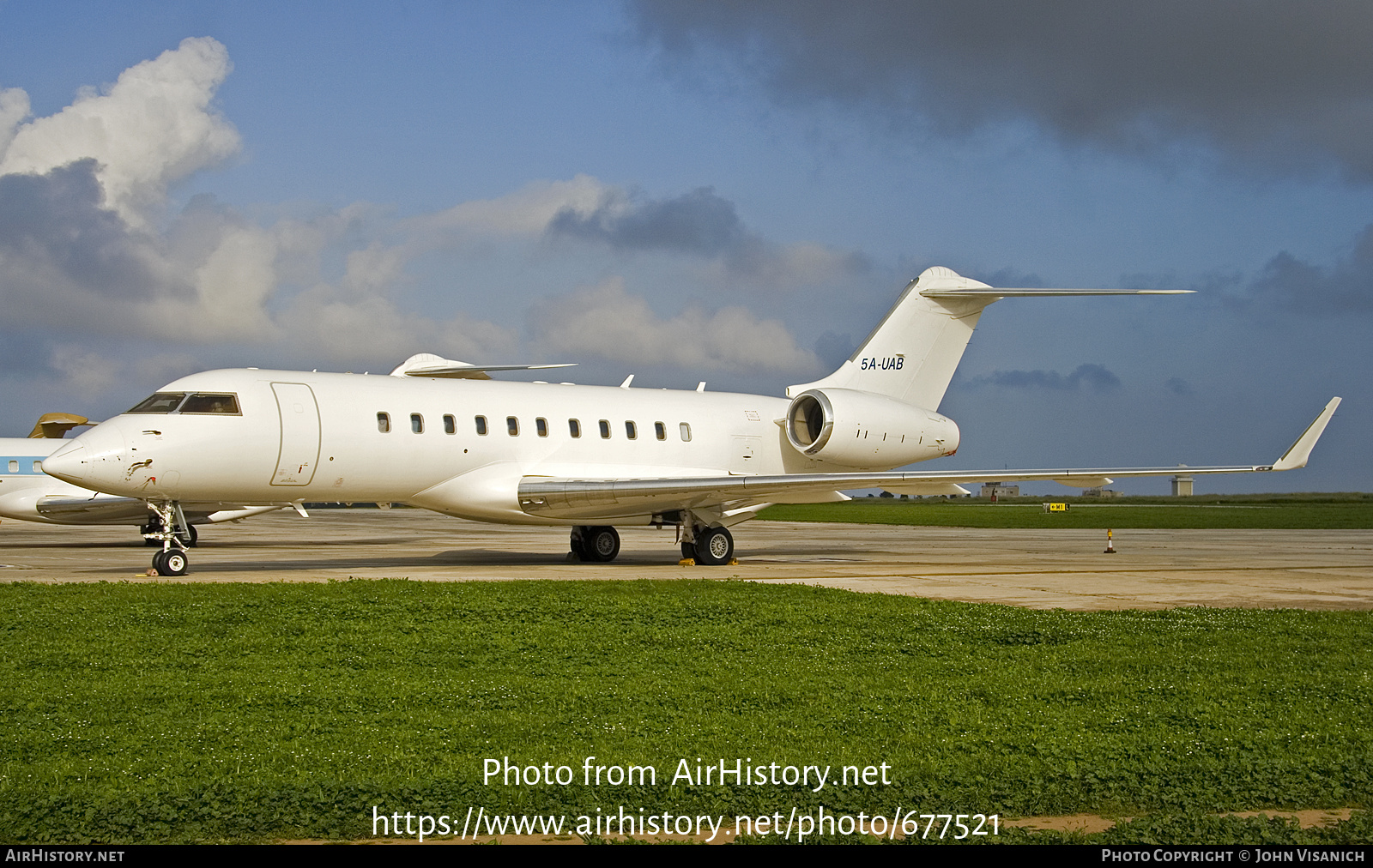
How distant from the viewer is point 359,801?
17.8ft

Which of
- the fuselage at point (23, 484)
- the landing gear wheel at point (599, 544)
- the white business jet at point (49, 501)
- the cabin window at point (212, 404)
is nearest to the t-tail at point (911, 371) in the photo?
the landing gear wheel at point (599, 544)

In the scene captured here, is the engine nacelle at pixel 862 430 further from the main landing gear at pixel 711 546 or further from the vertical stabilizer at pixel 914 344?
the main landing gear at pixel 711 546

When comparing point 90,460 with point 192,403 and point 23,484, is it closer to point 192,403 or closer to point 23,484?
point 192,403

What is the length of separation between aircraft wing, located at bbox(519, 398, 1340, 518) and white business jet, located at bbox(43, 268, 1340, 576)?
0.04 metres

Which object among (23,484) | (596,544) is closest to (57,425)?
(23,484)

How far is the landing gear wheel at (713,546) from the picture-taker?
22.2 metres

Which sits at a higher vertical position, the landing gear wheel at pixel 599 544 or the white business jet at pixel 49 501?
the white business jet at pixel 49 501

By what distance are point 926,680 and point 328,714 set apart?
3.97 m

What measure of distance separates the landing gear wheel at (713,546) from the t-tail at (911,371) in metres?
3.15

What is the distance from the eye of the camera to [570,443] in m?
21.8

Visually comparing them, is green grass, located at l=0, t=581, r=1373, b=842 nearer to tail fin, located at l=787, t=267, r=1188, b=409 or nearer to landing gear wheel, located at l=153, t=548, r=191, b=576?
landing gear wheel, located at l=153, t=548, r=191, b=576

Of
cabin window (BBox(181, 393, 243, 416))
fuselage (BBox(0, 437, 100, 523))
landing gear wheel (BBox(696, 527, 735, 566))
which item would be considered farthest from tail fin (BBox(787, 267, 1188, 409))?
fuselage (BBox(0, 437, 100, 523))
